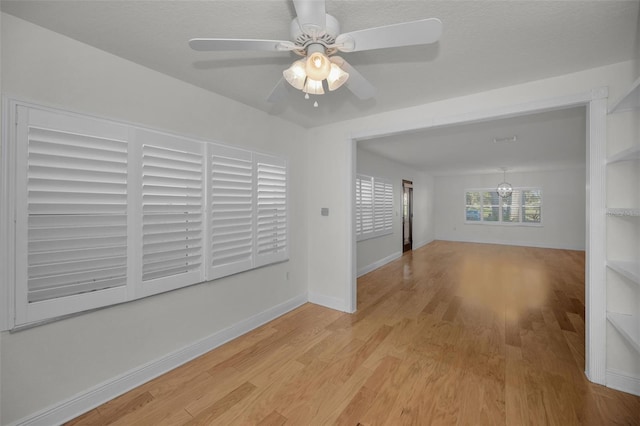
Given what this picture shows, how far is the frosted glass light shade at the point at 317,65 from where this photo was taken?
4.46 feet

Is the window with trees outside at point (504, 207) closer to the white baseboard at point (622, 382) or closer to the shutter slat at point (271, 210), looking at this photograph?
the white baseboard at point (622, 382)

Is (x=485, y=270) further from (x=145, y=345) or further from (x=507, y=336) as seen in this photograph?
(x=145, y=345)

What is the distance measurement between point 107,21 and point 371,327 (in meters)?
3.43

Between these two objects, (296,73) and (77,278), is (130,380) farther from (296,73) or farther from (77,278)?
(296,73)

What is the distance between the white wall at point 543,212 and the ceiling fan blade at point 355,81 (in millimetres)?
9317

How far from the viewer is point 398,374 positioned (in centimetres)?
216

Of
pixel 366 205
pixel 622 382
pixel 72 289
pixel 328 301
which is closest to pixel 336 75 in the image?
pixel 72 289

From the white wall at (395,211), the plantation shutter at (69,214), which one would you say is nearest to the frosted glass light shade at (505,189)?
the white wall at (395,211)

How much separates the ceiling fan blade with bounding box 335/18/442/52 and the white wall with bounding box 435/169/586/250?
968 cm

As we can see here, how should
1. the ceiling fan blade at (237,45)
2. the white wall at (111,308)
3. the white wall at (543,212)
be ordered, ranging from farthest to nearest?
1. the white wall at (543,212)
2. the white wall at (111,308)
3. the ceiling fan blade at (237,45)

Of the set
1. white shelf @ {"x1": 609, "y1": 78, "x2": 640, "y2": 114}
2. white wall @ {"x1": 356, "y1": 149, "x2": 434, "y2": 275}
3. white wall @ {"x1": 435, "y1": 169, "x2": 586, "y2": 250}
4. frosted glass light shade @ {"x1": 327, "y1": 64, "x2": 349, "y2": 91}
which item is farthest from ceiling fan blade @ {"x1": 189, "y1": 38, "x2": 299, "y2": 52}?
white wall @ {"x1": 435, "y1": 169, "x2": 586, "y2": 250}

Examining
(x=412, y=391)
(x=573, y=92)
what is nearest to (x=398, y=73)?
(x=573, y=92)

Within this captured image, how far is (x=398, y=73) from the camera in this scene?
219cm

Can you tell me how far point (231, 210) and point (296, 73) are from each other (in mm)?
1650
